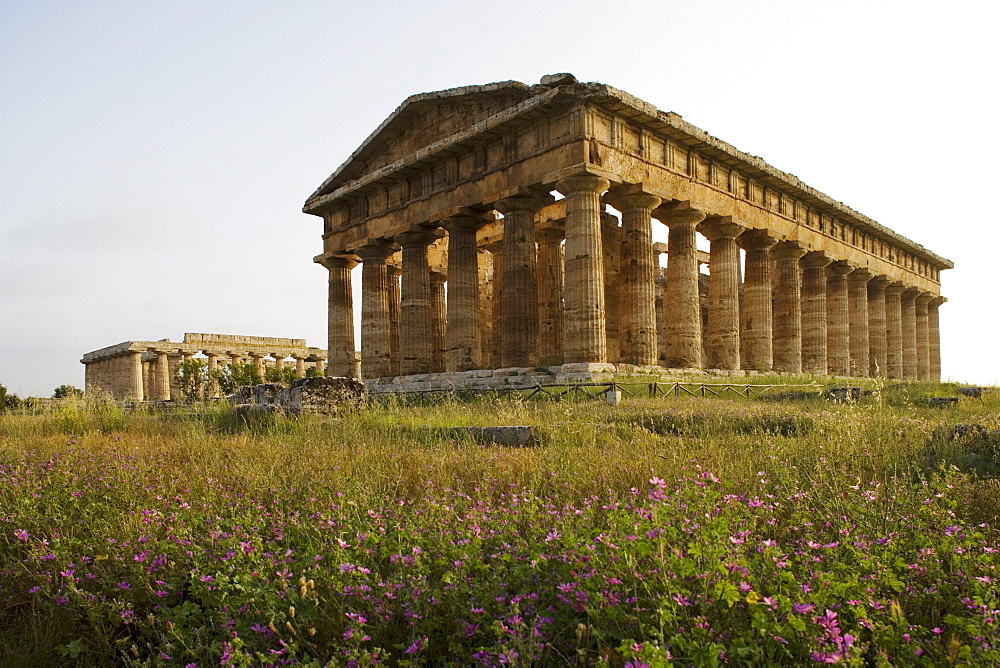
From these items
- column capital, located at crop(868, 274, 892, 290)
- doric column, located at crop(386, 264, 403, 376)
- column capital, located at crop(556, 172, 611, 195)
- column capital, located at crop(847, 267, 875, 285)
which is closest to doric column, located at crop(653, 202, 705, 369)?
column capital, located at crop(556, 172, 611, 195)

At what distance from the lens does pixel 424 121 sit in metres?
23.5

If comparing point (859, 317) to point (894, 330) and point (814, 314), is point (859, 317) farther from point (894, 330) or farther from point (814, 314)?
point (814, 314)

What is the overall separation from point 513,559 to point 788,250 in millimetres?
24871

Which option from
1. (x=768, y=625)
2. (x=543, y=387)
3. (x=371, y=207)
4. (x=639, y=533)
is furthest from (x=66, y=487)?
(x=371, y=207)

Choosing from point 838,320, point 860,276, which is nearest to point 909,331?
point 860,276

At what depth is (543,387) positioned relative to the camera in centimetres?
1545

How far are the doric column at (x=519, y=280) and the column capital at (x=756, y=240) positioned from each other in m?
7.53

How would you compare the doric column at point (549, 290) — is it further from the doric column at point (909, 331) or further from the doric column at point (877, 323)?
the doric column at point (909, 331)

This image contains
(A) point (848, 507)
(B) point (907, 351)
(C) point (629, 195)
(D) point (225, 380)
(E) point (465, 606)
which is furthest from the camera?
(D) point (225, 380)

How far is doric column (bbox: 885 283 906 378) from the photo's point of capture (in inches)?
1287

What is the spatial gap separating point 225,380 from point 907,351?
120 feet

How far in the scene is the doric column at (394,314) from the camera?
2669 cm

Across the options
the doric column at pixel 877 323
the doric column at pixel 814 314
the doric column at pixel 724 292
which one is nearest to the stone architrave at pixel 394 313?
the doric column at pixel 724 292

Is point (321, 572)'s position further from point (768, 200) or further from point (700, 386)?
A: point (768, 200)
